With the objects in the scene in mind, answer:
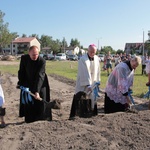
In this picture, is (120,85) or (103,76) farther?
(103,76)

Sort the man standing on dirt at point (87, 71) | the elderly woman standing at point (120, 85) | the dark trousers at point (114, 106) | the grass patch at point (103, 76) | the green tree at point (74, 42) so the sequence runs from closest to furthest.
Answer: the elderly woman standing at point (120, 85)
the man standing on dirt at point (87, 71)
the dark trousers at point (114, 106)
the grass patch at point (103, 76)
the green tree at point (74, 42)

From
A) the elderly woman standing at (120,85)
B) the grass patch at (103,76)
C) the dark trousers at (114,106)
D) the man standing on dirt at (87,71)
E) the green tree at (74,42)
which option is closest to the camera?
→ the elderly woman standing at (120,85)

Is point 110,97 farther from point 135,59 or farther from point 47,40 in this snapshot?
point 47,40

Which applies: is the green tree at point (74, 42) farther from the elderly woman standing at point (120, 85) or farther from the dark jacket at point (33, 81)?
the dark jacket at point (33, 81)

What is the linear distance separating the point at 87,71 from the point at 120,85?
0.79 m

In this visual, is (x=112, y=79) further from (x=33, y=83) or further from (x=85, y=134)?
(x=85, y=134)

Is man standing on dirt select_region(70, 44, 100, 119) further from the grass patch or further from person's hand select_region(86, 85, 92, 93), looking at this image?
the grass patch

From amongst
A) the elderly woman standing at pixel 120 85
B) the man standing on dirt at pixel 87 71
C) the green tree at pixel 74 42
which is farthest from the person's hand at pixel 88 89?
the green tree at pixel 74 42

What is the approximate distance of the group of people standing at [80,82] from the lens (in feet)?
19.8

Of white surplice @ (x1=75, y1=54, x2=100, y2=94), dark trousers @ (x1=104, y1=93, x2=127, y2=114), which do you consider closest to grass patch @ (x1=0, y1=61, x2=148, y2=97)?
dark trousers @ (x1=104, y1=93, x2=127, y2=114)

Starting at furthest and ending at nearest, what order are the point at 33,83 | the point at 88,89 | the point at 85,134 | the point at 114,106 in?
the point at 114,106 < the point at 88,89 < the point at 33,83 < the point at 85,134

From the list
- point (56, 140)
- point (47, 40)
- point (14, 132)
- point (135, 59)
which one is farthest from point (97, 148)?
point (47, 40)

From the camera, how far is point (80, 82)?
21.3ft

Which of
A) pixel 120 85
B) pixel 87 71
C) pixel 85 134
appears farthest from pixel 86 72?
pixel 85 134
